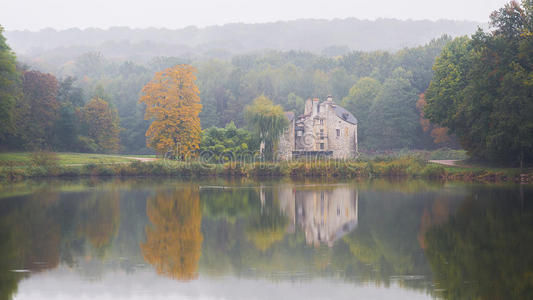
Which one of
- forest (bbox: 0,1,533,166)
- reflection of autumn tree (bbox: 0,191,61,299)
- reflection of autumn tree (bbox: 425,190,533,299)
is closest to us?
reflection of autumn tree (bbox: 425,190,533,299)

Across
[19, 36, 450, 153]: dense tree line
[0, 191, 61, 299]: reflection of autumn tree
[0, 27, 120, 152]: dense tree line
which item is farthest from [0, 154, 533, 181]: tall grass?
[19, 36, 450, 153]: dense tree line

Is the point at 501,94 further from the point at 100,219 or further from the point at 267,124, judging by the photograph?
the point at 100,219

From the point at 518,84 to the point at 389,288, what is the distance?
29.8m

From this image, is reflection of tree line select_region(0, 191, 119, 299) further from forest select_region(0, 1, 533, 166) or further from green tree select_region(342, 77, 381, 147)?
green tree select_region(342, 77, 381, 147)

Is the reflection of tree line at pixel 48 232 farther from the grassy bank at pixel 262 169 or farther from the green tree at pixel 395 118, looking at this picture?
the green tree at pixel 395 118

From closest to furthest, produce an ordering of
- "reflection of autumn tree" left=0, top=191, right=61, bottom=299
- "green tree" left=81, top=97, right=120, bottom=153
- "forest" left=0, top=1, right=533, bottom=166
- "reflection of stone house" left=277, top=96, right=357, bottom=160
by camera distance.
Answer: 1. "reflection of autumn tree" left=0, top=191, right=61, bottom=299
2. "forest" left=0, top=1, right=533, bottom=166
3. "reflection of stone house" left=277, top=96, right=357, bottom=160
4. "green tree" left=81, top=97, right=120, bottom=153

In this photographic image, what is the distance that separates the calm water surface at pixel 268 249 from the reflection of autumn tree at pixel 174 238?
1.4 inches

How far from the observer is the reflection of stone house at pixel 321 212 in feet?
50.1

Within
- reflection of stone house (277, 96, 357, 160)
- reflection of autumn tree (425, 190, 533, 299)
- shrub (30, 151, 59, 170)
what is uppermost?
reflection of stone house (277, 96, 357, 160)

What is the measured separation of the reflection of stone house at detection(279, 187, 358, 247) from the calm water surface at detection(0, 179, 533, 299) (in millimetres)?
63

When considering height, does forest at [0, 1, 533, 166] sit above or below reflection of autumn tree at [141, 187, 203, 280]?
above

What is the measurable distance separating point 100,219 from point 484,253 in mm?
11487

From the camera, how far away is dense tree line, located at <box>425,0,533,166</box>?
35594mm

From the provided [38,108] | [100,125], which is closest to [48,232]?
[38,108]
